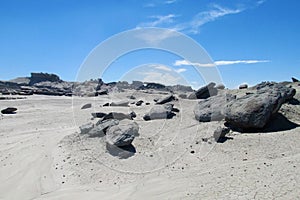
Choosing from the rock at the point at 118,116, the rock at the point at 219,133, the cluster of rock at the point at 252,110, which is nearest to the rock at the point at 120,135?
the rock at the point at 219,133

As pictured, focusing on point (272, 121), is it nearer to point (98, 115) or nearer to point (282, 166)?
point (282, 166)

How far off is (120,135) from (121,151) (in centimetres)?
56

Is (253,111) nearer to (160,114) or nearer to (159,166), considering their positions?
(159,166)

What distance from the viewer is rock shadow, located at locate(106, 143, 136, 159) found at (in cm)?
938

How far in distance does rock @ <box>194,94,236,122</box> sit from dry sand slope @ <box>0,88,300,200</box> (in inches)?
16.4

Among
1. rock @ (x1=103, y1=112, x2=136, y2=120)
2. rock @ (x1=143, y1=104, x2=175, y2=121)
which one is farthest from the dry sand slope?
rock @ (x1=103, y1=112, x2=136, y2=120)

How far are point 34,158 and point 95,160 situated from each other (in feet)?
6.76

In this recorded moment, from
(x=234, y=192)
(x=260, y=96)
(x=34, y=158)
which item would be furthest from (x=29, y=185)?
(x=260, y=96)

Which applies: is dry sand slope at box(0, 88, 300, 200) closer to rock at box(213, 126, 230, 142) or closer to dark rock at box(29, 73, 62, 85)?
rock at box(213, 126, 230, 142)

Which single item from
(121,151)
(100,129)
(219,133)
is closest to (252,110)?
(219,133)

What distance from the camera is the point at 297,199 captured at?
5.52 metres

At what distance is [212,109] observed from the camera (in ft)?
41.7

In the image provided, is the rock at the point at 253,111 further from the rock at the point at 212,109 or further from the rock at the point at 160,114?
the rock at the point at 160,114

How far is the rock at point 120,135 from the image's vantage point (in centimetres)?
964
